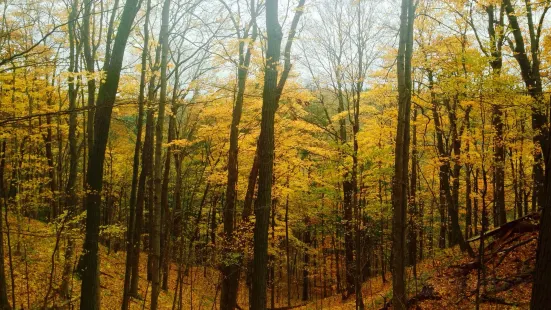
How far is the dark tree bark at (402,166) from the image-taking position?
7.32 m

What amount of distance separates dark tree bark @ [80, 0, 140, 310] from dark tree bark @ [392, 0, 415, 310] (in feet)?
17.9

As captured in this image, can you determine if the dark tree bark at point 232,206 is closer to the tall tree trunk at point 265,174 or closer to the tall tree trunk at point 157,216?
the tall tree trunk at point 157,216

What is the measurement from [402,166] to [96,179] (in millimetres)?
5937

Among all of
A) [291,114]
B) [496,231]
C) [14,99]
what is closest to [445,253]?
[496,231]

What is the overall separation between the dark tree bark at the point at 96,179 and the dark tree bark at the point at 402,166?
5.45 metres

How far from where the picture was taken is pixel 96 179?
21.0 ft

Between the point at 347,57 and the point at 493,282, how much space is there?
381 inches

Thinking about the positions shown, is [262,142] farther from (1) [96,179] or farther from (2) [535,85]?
(2) [535,85]

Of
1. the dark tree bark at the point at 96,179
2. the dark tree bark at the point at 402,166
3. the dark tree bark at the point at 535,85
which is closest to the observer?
the dark tree bark at the point at 96,179

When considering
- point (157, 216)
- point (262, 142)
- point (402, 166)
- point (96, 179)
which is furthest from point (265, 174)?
point (157, 216)

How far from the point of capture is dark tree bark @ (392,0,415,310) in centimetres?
732

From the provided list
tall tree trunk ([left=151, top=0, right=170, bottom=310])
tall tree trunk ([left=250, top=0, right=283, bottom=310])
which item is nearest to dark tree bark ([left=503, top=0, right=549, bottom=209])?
tall tree trunk ([left=250, top=0, right=283, bottom=310])

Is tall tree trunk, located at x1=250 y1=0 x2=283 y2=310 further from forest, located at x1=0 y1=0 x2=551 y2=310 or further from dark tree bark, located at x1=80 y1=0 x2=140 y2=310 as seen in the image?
dark tree bark, located at x1=80 y1=0 x2=140 y2=310

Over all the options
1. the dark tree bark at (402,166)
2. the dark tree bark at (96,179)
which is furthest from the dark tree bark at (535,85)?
the dark tree bark at (96,179)
